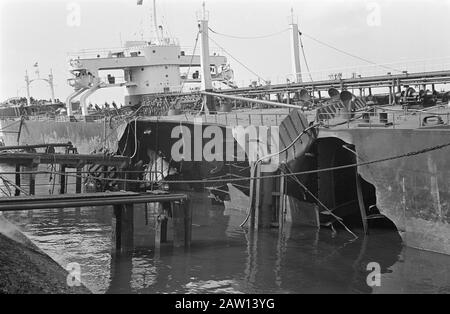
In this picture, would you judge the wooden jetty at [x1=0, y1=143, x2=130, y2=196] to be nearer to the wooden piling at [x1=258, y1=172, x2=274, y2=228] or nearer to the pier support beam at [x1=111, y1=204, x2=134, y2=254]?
the pier support beam at [x1=111, y1=204, x2=134, y2=254]

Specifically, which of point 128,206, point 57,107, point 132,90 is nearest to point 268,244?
point 128,206

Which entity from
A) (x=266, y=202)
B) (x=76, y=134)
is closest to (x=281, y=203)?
(x=266, y=202)

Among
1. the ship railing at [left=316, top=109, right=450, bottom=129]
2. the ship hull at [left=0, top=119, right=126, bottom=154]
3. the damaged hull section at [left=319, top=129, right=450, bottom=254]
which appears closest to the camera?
the damaged hull section at [left=319, top=129, right=450, bottom=254]

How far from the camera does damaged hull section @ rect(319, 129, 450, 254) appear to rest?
50.1 ft

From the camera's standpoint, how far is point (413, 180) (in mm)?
16047

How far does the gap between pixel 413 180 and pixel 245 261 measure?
6082mm

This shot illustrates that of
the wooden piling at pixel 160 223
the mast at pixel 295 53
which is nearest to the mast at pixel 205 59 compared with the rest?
the mast at pixel 295 53

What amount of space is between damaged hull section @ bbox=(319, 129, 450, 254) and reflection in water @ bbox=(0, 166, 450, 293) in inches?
29.3

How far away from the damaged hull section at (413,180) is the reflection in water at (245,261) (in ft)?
2.44

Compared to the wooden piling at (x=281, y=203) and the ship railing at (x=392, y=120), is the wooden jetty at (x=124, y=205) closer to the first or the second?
the wooden piling at (x=281, y=203)

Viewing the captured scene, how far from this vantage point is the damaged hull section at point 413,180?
50.1 feet

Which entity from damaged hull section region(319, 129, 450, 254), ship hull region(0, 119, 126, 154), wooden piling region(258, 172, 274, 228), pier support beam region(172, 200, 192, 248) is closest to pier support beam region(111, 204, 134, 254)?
pier support beam region(172, 200, 192, 248)

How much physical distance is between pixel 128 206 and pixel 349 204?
31.9 ft
